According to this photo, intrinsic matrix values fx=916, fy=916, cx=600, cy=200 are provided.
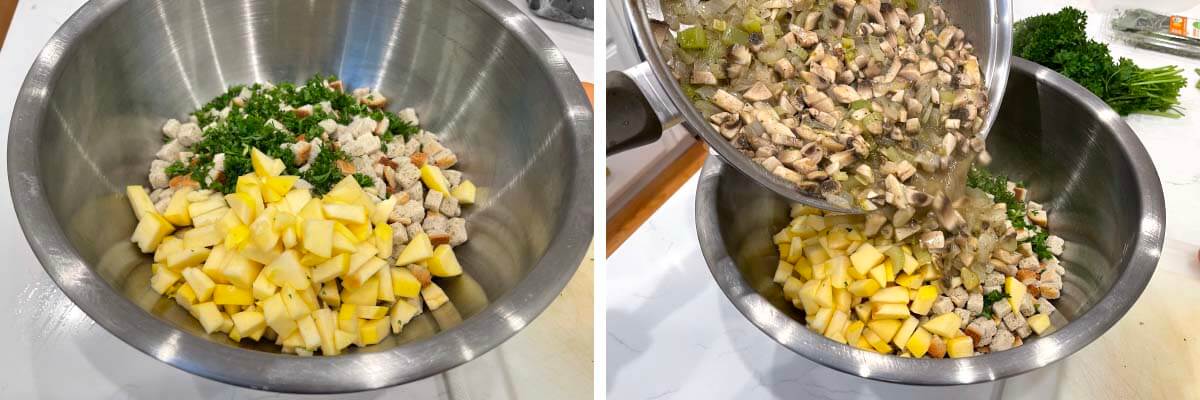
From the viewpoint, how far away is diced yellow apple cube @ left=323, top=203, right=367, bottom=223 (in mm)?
1349

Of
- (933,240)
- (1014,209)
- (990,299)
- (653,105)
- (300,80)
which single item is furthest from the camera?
(300,80)

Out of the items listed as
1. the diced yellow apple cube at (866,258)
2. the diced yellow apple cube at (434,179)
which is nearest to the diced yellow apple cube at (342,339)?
the diced yellow apple cube at (434,179)

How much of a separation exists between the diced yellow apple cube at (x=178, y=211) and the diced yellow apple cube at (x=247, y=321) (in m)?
0.23

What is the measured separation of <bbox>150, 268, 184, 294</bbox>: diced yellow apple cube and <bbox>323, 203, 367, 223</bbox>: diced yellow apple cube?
248 mm

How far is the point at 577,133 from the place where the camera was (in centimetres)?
136

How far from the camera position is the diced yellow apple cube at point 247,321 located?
50.9 inches

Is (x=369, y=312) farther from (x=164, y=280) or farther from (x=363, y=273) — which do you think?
(x=164, y=280)

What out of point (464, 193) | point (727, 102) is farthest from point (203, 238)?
point (727, 102)

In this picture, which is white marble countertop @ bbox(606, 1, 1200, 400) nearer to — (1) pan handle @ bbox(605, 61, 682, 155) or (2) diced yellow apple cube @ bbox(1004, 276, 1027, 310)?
(2) diced yellow apple cube @ bbox(1004, 276, 1027, 310)

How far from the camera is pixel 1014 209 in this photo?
149cm

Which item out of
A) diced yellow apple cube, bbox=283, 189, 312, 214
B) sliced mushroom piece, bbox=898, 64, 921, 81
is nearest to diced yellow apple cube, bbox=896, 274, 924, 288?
sliced mushroom piece, bbox=898, 64, 921, 81

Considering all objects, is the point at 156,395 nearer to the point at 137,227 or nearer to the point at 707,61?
the point at 137,227

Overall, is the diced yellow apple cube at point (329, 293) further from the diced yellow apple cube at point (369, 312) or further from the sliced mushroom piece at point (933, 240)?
the sliced mushroom piece at point (933, 240)

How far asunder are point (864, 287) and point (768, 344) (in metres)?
0.25
